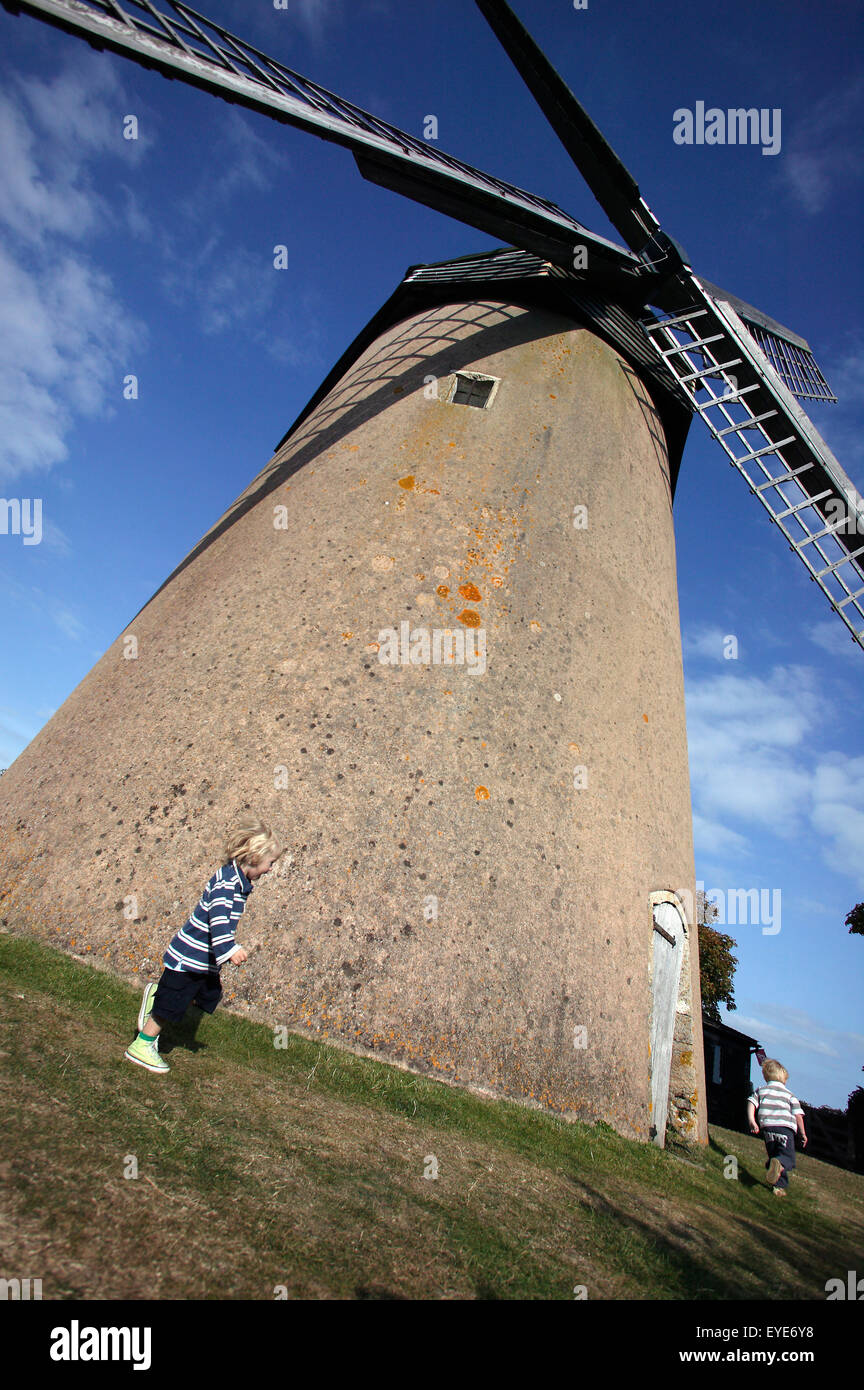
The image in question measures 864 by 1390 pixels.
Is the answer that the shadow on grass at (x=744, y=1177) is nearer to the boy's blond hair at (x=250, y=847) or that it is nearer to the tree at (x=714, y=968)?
the boy's blond hair at (x=250, y=847)

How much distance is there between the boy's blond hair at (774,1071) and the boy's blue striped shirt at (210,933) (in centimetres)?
556

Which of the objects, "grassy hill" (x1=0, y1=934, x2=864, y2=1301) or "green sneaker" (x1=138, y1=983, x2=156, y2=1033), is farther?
"green sneaker" (x1=138, y1=983, x2=156, y2=1033)

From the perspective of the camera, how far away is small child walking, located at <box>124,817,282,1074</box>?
11.0 ft

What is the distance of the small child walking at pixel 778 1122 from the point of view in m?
5.87

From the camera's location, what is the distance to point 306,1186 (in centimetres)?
264

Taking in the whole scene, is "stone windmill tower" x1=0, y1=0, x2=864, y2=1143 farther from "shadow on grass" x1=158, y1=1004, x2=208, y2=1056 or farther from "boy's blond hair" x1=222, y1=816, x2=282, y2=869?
"boy's blond hair" x1=222, y1=816, x2=282, y2=869

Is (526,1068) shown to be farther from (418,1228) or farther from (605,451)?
(605,451)

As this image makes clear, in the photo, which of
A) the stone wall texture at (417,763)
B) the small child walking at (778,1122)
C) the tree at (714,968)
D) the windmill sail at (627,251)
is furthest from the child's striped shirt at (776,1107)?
the tree at (714,968)

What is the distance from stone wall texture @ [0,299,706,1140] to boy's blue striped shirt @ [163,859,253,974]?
0.72 meters

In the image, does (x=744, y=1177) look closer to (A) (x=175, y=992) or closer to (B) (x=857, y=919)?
(A) (x=175, y=992)

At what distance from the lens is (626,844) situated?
18.1 ft

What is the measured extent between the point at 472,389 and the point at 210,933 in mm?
6034

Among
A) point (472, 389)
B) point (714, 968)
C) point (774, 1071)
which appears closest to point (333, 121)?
point (472, 389)

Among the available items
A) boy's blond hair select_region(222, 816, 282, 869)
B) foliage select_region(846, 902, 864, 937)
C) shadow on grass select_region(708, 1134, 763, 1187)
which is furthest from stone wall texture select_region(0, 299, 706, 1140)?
foliage select_region(846, 902, 864, 937)
